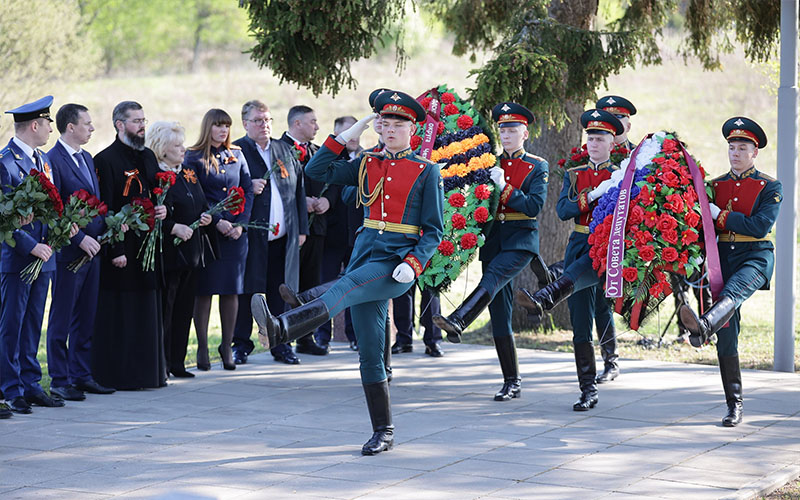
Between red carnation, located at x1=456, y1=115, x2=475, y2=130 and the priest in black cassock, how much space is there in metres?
2.51

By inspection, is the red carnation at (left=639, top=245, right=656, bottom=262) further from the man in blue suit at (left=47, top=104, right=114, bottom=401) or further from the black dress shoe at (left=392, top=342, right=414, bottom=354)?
the man in blue suit at (left=47, top=104, right=114, bottom=401)

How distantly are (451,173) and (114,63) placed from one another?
45.9 meters

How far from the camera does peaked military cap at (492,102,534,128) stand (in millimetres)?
8812

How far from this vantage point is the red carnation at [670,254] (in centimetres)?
786

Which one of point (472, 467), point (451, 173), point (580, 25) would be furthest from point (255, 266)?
point (580, 25)

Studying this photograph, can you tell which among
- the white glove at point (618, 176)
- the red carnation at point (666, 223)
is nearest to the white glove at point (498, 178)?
the white glove at point (618, 176)

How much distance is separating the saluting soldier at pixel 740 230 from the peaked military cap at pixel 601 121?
0.83 meters

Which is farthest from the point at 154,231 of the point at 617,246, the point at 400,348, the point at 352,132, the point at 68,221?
the point at 617,246

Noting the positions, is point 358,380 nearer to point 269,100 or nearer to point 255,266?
point 255,266

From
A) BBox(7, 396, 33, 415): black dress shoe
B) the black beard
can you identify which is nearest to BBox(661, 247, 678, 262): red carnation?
the black beard

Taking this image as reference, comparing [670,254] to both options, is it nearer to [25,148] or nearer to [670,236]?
[670,236]

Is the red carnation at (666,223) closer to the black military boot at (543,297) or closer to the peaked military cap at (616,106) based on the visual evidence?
the black military boot at (543,297)

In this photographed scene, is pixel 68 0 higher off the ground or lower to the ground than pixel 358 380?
higher

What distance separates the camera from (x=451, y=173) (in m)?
8.79
